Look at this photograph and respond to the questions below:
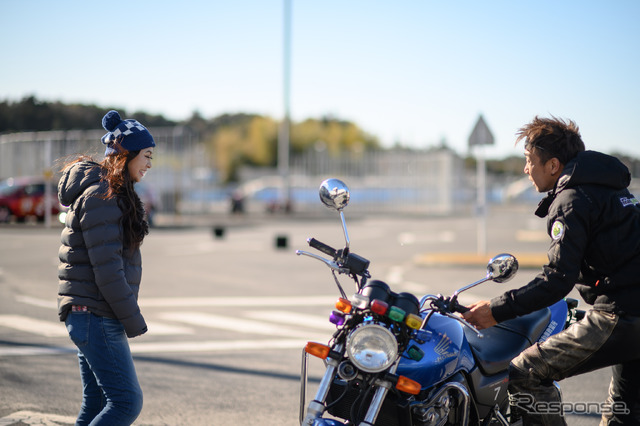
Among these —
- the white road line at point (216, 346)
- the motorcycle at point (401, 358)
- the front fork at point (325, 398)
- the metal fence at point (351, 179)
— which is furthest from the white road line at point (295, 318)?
the metal fence at point (351, 179)

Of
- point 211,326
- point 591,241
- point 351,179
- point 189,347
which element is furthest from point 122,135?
point 351,179

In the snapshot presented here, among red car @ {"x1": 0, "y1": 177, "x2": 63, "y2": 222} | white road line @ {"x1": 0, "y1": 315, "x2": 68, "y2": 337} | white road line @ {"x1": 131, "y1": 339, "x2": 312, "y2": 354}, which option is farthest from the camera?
red car @ {"x1": 0, "y1": 177, "x2": 63, "y2": 222}

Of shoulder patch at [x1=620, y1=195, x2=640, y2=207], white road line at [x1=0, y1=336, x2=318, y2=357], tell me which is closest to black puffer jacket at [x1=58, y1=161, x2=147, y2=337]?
shoulder patch at [x1=620, y1=195, x2=640, y2=207]

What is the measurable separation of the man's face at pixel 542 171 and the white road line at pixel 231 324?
15.1 ft

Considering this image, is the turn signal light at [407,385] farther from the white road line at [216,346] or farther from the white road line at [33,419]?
the white road line at [216,346]

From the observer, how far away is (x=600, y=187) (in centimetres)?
304

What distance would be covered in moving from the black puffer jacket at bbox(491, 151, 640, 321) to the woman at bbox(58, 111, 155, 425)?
5.85 feet

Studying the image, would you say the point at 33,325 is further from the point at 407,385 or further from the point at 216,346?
the point at 407,385

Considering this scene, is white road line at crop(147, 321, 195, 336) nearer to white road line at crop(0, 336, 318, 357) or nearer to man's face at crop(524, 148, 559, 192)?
white road line at crop(0, 336, 318, 357)

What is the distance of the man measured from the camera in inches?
117

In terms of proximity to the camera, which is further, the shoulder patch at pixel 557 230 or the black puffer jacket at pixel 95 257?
the black puffer jacket at pixel 95 257

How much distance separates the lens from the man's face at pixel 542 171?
10.8 ft

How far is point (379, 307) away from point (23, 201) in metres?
25.0

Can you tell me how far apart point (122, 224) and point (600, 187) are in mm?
2282
